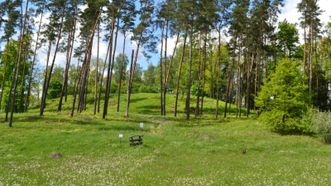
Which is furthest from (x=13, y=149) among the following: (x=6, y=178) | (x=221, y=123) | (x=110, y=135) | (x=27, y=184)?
(x=221, y=123)

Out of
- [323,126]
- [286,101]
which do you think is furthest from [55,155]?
[286,101]

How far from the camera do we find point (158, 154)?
24.6 meters

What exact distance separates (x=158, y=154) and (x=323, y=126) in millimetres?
17316

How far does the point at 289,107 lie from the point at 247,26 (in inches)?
718

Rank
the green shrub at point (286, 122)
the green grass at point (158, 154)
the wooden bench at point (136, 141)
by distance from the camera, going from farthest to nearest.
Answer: the green shrub at point (286, 122)
the wooden bench at point (136, 141)
the green grass at point (158, 154)

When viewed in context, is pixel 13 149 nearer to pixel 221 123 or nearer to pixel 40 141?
pixel 40 141

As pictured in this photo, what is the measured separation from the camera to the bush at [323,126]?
31.7m

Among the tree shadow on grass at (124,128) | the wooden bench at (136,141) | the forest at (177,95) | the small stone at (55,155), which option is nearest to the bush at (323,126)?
the forest at (177,95)

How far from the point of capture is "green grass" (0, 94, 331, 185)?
638 inches

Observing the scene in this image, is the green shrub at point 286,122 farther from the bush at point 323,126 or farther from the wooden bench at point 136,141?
the wooden bench at point 136,141

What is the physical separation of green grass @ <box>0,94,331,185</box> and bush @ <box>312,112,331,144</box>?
1.38m

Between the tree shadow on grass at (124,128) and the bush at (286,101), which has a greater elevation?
the bush at (286,101)

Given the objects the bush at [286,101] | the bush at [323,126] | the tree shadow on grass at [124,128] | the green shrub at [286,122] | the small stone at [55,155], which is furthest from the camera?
the bush at [286,101]

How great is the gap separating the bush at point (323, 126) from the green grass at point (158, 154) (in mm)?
1375
